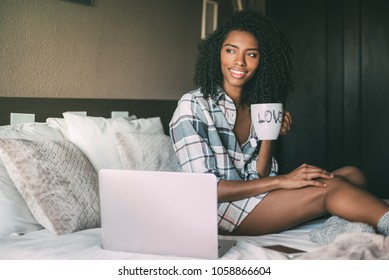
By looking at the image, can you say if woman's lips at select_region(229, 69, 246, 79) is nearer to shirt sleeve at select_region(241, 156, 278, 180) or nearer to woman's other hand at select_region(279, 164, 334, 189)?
shirt sleeve at select_region(241, 156, 278, 180)

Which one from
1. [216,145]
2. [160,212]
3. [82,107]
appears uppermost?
[82,107]

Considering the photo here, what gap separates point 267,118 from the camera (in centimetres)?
138

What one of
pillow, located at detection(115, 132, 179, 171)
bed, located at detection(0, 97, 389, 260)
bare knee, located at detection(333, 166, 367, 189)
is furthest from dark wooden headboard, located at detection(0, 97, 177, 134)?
bare knee, located at detection(333, 166, 367, 189)

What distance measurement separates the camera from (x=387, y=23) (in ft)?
9.42

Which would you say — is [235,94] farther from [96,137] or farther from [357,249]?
[357,249]

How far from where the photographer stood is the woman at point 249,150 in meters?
1.37

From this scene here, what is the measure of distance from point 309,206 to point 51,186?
68 cm

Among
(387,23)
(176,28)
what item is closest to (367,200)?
(176,28)

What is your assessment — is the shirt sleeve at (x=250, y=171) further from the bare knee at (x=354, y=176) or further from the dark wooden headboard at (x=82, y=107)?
the dark wooden headboard at (x=82, y=107)

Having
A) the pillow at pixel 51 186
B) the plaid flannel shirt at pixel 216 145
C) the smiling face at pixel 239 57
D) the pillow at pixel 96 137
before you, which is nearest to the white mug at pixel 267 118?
the plaid flannel shirt at pixel 216 145

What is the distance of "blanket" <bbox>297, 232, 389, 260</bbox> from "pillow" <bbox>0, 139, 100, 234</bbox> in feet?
2.00

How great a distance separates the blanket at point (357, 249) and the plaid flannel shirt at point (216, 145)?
385mm

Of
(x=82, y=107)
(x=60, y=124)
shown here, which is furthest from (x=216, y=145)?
(x=82, y=107)
